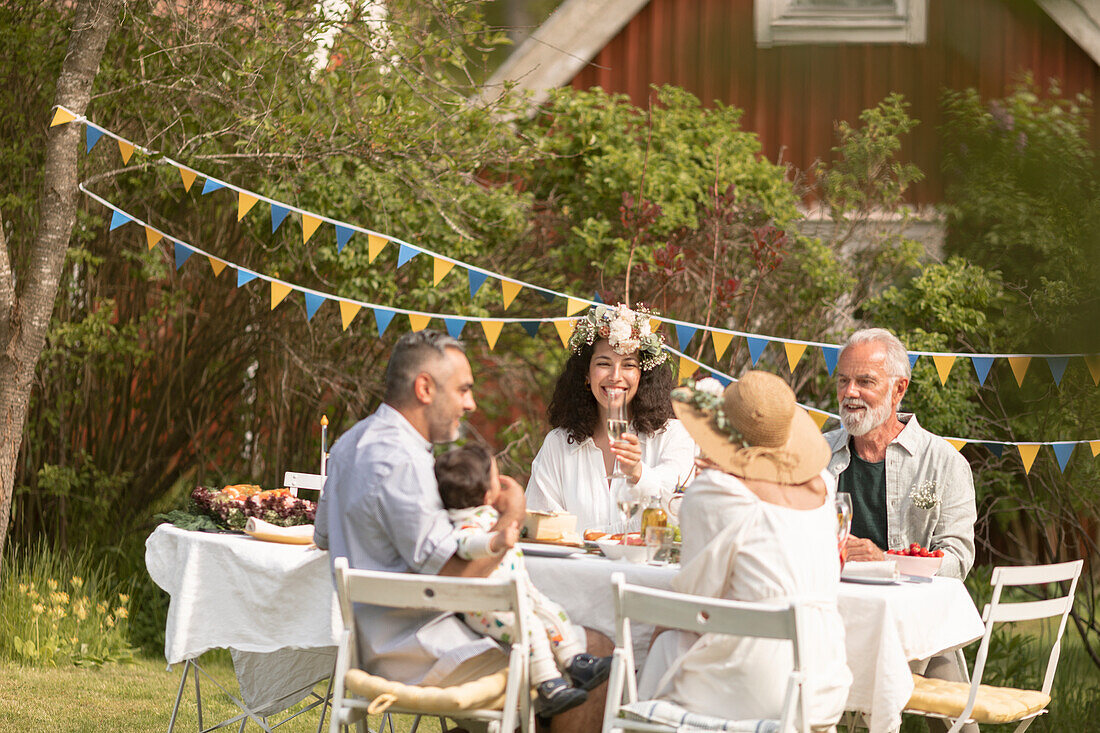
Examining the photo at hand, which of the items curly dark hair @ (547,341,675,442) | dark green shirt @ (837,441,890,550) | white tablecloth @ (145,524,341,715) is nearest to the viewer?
white tablecloth @ (145,524,341,715)

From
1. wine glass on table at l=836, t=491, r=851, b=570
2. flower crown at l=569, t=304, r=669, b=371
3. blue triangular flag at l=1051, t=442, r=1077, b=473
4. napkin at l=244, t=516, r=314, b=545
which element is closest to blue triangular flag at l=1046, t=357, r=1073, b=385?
wine glass on table at l=836, t=491, r=851, b=570

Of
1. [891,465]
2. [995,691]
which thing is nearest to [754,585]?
[995,691]

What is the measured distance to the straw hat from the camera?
2.65 m

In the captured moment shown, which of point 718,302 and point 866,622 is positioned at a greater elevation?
point 718,302

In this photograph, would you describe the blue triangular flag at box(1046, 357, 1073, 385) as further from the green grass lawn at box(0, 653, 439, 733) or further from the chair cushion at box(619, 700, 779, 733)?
the green grass lawn at box(0, 653, 439, 733)

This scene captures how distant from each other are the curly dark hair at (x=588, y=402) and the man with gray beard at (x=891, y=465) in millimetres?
617

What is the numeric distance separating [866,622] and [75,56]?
4.45m

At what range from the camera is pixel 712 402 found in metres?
2.75

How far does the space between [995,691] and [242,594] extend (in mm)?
2160

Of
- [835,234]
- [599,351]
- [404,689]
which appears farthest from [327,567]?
[835,234]

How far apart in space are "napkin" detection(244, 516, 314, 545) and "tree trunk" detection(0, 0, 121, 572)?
2441 millimetres

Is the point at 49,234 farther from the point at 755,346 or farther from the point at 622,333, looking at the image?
the point at 755,346

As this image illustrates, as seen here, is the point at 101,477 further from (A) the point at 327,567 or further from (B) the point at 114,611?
(A) the point at 327,567

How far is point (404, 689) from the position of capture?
2.71m
